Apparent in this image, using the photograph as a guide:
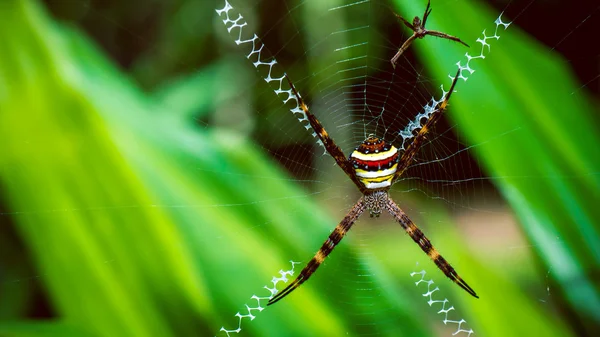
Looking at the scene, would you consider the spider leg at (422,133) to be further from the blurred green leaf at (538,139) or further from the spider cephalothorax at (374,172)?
the blurred green leaf at (538,139)

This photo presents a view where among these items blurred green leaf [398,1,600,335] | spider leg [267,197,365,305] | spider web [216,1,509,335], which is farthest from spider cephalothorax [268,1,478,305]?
spider web [216,1,509,335]

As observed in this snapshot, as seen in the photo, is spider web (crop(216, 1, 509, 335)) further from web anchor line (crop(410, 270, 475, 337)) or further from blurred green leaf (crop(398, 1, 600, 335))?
blurred green leaf (crop(398, 1, 600, 335))

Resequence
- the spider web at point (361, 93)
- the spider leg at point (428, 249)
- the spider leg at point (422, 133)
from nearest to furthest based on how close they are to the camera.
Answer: the spider leg at point (422, 133) < the spider leg at point (428, 249) < the spider web at point (361, 93)

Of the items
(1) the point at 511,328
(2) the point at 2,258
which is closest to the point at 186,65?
(2) the point at 2,258

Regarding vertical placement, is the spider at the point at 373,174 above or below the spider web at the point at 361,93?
below

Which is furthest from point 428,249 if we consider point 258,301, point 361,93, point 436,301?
point 361,93

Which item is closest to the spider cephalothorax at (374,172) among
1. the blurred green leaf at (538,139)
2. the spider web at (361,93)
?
the blurred green leaf at (538,139)

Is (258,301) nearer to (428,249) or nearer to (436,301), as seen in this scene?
(428,249)

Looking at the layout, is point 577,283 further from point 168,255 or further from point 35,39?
point 35,39
